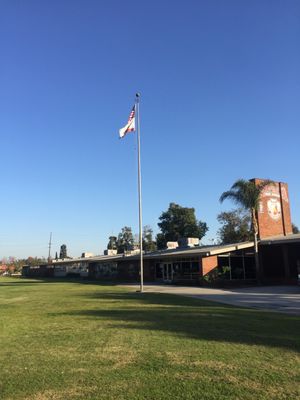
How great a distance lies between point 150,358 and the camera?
25.0 feet

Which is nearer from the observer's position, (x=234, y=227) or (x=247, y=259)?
(x=247, y=259)

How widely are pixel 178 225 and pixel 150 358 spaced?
Result: 79816mm

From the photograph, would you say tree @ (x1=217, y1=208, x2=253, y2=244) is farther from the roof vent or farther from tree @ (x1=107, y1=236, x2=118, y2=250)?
tree @ (x1=107, y1=236, x2=118, y2=250)

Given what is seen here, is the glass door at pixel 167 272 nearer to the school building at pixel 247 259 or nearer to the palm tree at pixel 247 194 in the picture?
the school building at pixel 247 259

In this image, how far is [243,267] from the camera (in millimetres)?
38188

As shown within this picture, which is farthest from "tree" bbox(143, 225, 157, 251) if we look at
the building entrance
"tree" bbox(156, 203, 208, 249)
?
the building entrance

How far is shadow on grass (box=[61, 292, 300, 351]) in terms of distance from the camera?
9.61 meters

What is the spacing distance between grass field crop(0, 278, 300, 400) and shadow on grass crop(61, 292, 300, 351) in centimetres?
3

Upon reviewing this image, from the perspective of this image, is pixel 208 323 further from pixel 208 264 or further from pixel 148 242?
pixel 148 242

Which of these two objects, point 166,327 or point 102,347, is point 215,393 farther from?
point 166,327

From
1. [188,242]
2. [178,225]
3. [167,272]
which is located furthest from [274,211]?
[178,225]

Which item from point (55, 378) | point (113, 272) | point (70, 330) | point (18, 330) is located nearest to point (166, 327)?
point (70, 330)

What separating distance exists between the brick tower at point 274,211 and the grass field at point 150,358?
28171mm

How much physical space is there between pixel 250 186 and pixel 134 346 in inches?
1163
